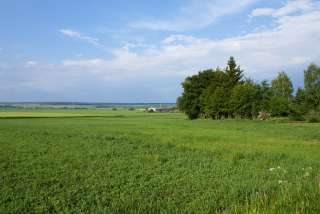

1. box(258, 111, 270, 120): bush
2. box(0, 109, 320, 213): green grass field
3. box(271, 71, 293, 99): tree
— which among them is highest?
box(271, 71, 293, 99): tree

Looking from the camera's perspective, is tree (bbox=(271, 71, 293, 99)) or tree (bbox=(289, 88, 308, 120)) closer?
tree (bbox=(289, 88, 308, 120))

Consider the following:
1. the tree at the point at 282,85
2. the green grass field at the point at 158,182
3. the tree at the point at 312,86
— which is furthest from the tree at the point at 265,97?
the green grass field at the point at 158,182

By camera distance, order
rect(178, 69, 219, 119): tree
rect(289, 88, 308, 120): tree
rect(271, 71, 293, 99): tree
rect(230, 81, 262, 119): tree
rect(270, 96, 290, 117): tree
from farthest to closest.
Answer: rect(271, 71, 293, 99): tree → rect(178, 69, 219, 119): tree → rect(289, 88, 308, 120): tree → rect(270, 96, 290, 117): tree → rect(230, 81, 262, 119): tree

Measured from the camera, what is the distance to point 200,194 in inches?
398

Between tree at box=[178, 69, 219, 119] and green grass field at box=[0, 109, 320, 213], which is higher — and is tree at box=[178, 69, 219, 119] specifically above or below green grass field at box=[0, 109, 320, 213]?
above

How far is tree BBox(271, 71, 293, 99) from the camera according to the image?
9106 cm

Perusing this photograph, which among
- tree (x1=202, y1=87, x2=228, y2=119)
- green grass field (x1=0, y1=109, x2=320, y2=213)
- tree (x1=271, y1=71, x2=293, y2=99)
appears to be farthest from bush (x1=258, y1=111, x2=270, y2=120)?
green grass field (x1=0, y1=109, x2=320, y2=213)

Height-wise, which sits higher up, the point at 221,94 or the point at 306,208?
the point at 221,94

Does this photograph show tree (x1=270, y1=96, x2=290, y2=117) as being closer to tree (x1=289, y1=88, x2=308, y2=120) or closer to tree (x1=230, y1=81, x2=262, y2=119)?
tree (x1=289, y1=88, x2=308, y2=120)

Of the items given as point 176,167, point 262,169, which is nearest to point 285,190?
point 262,169

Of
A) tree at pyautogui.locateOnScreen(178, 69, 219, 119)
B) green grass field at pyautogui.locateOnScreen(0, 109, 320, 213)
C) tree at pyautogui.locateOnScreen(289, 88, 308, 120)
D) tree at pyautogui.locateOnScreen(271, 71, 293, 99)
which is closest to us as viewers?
green grass field at pyautogui.locateOnScreen(0, 109, 320, 213)

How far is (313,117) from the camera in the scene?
65688 millimetres

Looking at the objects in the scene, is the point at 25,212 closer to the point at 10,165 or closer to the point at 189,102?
the point at 10,165

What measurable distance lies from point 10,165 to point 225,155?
1010cm
